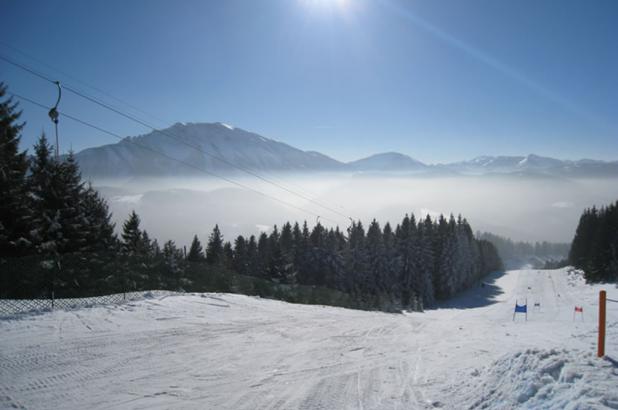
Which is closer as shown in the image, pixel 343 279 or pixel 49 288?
pixel 49 288

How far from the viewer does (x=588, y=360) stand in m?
5.38

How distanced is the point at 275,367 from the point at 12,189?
2068 cm

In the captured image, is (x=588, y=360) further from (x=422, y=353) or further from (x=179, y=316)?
(x=179, y=316)

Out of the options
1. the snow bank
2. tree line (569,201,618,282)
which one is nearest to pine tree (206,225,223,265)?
the snow bank

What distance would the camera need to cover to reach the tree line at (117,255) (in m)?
14.7

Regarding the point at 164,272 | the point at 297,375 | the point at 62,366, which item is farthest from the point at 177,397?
the point at 164,272

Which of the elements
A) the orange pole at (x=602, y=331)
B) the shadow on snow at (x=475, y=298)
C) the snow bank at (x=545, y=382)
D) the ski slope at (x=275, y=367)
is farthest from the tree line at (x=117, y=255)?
the orange pole at (x=602, y=331)

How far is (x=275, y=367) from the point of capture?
21.6 feet

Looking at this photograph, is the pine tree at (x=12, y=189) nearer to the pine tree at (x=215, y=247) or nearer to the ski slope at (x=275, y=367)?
the ski slope at (x=275, y=367)

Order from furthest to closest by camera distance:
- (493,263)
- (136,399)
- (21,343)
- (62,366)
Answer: (493,263)
(21,343)
(62,366)
(136,399)

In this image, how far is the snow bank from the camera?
435 centimetres

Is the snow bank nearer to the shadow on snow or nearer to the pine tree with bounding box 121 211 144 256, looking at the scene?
the pine tree with bounding box 121 211 144 256

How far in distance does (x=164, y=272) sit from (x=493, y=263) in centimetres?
11356

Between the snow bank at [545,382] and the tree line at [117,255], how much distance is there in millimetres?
14754
